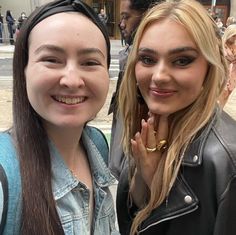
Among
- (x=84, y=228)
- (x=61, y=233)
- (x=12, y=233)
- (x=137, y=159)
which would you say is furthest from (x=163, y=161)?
(x=12, y=233)

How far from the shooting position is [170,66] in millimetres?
1737

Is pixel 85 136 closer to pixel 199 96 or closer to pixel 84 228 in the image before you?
pixel 84 228

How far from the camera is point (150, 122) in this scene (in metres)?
1.80

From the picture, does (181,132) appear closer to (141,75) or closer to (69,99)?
(141,75)

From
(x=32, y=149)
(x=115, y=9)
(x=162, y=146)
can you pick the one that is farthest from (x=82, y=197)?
(x=115, y=9)

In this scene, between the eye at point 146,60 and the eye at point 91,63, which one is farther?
the eye at point 146,60

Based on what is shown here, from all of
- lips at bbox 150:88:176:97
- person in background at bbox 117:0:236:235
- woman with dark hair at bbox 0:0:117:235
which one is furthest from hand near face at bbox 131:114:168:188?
woman with dark hair at bbox 0:0:117:235

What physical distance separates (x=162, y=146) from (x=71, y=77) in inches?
32.0

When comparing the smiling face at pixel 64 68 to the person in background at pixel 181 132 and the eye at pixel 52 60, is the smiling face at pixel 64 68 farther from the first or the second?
the person in background at pixel 181 132

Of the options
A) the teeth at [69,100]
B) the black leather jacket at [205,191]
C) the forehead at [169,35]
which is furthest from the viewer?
the forehead at [169,35]

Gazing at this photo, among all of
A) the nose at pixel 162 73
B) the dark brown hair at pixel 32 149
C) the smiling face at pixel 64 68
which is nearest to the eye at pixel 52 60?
the smiling face at pixel 64 68

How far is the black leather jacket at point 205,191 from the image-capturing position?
146 cm

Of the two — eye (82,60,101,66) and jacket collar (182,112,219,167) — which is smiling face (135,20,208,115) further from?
eye (82,60,101,66)

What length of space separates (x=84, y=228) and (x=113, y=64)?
11.4 metres
